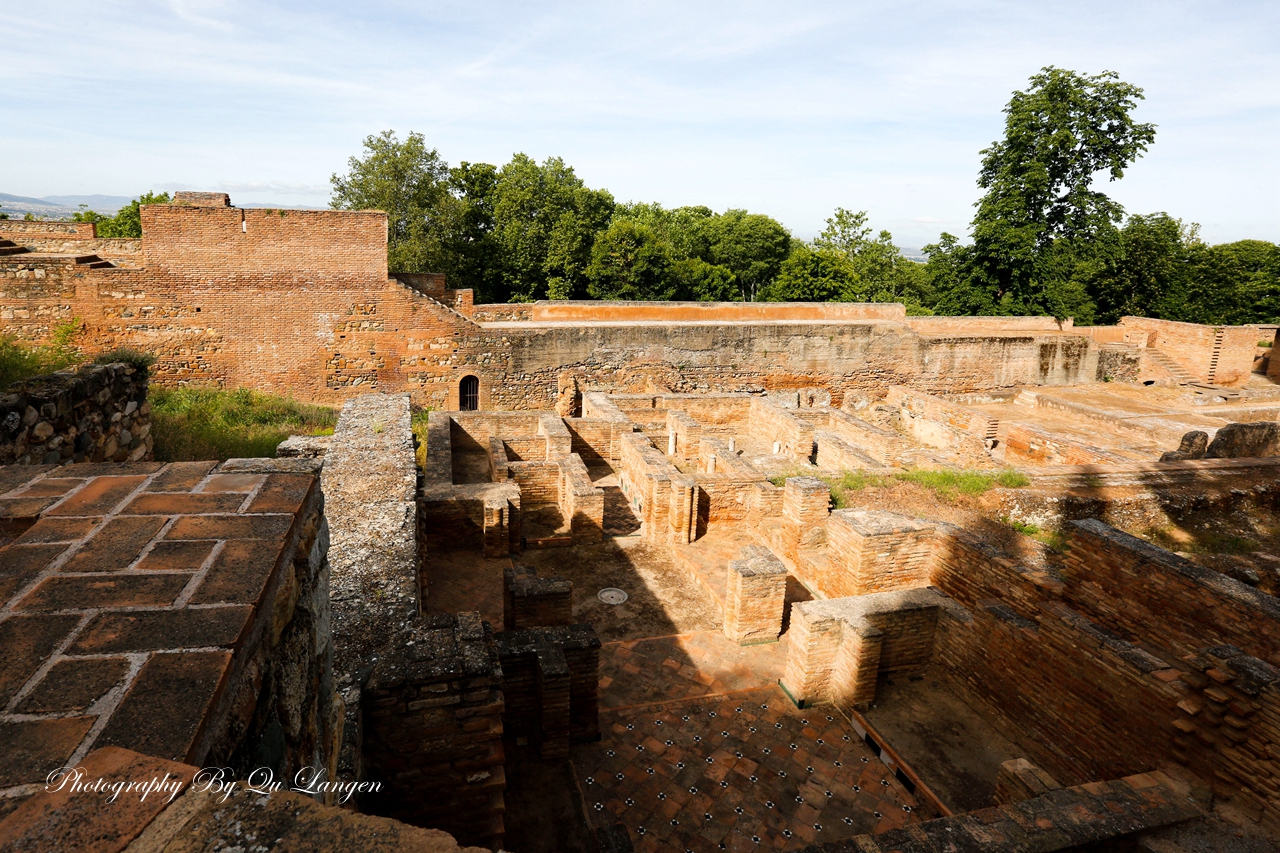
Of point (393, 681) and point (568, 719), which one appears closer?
Answer: point (393, 681)

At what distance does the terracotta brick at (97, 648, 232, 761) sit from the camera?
1132mm

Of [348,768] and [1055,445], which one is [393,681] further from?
[1055,445]

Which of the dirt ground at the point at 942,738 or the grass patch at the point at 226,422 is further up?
the grass patch at the point at 226,422

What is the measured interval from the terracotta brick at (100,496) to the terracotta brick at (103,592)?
39 cm

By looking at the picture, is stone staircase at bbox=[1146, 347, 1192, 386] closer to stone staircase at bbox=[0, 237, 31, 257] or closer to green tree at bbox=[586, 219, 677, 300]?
green tree at bbox=[586, 219, 677, 300]

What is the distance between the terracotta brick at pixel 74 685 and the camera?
3.92 ft

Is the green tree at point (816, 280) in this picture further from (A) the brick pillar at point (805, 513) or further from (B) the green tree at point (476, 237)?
(A) the brick pillar at point (805, 513)

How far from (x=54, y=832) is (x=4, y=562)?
975 mm

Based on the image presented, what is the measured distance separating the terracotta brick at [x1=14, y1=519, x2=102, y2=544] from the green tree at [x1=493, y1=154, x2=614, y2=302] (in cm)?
2851

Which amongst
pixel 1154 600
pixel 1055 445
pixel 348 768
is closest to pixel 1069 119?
pixel 1055 445

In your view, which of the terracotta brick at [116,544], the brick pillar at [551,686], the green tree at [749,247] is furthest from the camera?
the green tree at [749,247]

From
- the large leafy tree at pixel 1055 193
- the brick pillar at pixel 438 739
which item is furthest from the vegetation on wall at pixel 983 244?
the brick pillar at pixel 438 739

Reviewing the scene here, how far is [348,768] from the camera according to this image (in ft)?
9.80

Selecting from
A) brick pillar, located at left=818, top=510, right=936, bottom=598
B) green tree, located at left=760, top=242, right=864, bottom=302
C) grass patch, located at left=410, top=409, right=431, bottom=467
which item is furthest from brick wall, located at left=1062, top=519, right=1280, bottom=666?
green tree, located at left=760, top=242, right=864, bottom=302
